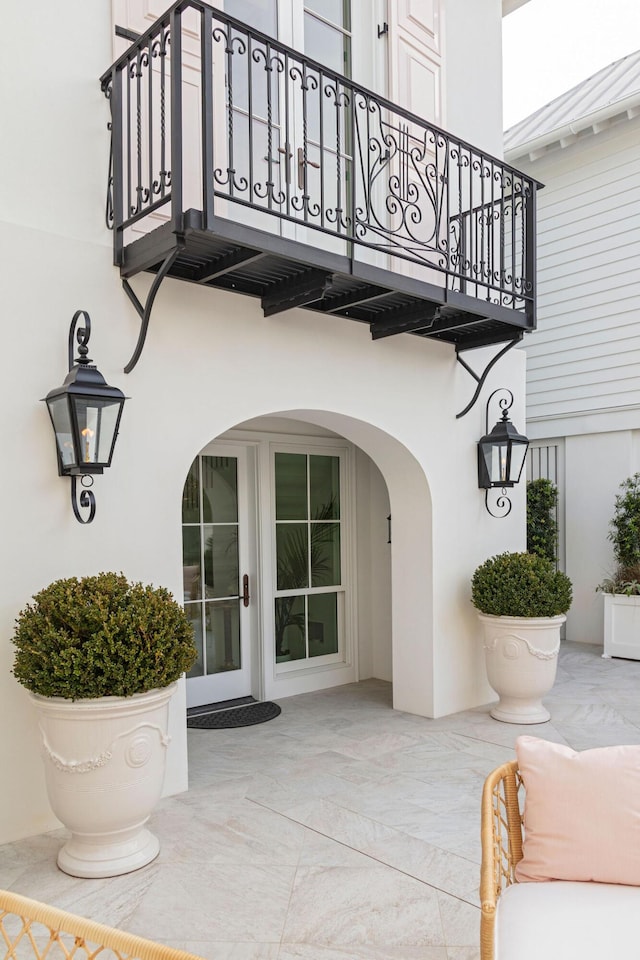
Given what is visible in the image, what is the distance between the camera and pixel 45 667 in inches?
118

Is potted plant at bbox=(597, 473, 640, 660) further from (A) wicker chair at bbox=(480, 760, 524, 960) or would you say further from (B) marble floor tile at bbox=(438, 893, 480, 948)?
(A) wicker chair at bbox=(480, 760, 524, 960)

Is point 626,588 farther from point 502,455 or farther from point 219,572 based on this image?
point 219,572

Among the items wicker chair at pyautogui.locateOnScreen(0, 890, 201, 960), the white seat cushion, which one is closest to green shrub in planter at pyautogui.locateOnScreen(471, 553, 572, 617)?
the white seat cushion

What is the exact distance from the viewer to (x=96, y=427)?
3.44 meters

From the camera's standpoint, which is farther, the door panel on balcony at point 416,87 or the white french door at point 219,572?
the white french door at point 219,572

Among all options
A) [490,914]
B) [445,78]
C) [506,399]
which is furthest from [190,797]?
[445,78]

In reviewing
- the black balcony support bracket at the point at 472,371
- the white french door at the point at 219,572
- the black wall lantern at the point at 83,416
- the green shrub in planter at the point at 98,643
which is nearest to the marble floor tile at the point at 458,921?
the green shrub in planter at the point at 98,643

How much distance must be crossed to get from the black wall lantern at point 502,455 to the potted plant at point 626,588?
253 centimetres

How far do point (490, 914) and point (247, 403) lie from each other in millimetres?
3081

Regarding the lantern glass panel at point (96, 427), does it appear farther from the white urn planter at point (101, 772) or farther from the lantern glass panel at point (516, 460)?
the lantern glass panel at point (516, 460)

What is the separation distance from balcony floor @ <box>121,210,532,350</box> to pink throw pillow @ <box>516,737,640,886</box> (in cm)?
255

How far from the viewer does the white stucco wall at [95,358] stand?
3.46 m

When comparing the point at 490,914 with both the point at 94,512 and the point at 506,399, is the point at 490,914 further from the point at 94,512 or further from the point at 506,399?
the point at 506,399

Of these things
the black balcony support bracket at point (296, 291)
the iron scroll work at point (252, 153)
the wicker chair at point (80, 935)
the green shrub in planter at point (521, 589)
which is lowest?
the wicker chair at point (80, 935)
